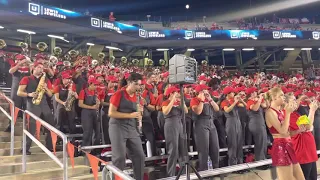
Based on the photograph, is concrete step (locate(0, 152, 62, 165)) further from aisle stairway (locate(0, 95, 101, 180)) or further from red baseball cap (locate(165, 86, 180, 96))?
red baseball cap (locate(165, 86, 180, 96))

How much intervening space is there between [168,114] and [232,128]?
1.46 metres

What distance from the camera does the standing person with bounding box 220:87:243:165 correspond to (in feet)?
20.5

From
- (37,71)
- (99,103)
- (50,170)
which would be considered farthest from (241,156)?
(37,71)

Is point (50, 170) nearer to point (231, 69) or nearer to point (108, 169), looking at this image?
point (108, 169)

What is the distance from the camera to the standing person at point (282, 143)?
3.88 meters

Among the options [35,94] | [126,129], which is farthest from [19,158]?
[126,129]

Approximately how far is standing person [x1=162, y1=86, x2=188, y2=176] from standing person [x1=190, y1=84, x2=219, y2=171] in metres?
0.26

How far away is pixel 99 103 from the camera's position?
6.12m

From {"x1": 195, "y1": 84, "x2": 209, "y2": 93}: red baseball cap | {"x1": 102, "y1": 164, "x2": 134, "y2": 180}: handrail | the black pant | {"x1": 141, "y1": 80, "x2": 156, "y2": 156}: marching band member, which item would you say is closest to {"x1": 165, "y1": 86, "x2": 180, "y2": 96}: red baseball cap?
{"x1": 195, "y1": 84, "x2": 209, "y2": 93}: red baseball cap

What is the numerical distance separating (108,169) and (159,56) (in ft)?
58.9

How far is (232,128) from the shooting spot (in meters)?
6.28

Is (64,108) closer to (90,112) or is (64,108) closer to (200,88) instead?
(90,112)

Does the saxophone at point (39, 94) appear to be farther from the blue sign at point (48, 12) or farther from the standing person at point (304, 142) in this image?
the blue sign at point (48, 12)

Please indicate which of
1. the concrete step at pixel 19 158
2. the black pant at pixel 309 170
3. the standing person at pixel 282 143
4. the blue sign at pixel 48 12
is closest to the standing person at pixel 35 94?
the concrete step at pixel 19 158
